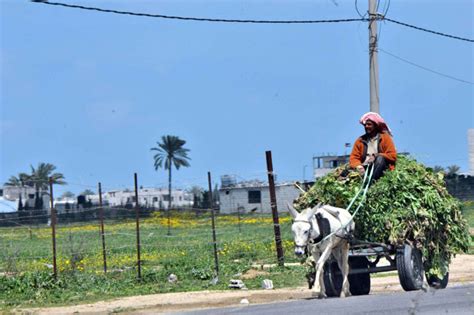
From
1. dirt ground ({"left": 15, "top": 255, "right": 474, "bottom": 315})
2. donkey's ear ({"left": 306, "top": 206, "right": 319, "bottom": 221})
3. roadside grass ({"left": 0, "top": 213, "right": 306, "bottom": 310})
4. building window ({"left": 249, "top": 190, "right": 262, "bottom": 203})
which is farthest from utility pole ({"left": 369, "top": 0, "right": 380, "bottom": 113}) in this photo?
building window ({"left": 249, "top": 190, "right": 262, "bottom": 203})

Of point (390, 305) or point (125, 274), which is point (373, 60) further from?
point (390, 305)

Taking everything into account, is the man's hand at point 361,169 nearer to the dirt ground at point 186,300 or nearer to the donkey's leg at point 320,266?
the donkey's leg at point 320,266

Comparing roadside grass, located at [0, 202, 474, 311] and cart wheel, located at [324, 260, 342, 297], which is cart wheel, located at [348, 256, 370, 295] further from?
roadside grass, located at [0, 202, 474, 311]

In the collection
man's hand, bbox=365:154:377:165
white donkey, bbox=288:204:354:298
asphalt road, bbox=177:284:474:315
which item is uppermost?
man's hand, bbox=365:154:377:165

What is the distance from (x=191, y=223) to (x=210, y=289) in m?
28.2

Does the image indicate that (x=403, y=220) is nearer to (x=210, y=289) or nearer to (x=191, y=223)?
(x=210, y=289)

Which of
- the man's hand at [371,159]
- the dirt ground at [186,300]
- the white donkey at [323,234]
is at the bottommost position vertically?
the dirt ground at [186,300]

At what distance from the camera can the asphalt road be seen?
11.3 m

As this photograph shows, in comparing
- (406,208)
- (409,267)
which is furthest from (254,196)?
(409,267)

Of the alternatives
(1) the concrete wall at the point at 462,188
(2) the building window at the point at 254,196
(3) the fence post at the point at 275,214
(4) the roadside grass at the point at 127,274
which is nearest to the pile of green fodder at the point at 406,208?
(4) the roadside grass at the point at 127,274

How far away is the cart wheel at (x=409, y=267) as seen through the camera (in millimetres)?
13992

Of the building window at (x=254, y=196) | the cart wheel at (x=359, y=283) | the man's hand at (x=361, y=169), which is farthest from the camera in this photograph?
the building window at (x=254, y=196)

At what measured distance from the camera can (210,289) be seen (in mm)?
18875

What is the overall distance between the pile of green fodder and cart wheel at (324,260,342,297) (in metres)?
0.62
